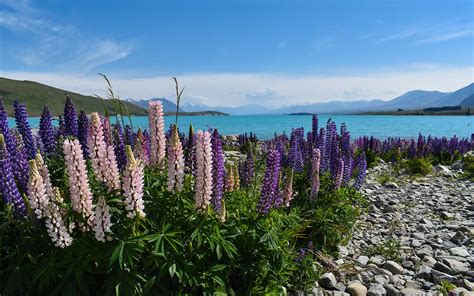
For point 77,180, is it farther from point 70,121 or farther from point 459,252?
point 459,252

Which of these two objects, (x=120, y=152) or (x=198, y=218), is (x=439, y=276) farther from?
(x=120, y=152)

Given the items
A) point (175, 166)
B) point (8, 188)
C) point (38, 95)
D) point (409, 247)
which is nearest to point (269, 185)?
point (175, 166)

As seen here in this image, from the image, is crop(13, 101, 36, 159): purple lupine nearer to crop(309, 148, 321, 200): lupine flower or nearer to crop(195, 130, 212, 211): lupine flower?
crop(195, 130, 212, 211): lupine flower

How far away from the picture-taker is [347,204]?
24.5 ft

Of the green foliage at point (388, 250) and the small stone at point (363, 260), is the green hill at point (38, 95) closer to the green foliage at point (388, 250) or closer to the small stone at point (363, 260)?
the green foliage at point (388, 250)

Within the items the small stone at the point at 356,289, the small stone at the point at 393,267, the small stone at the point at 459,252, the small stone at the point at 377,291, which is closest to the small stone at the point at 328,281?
the small stone at the point at 356,289

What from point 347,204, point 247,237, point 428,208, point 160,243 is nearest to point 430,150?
point 428,208

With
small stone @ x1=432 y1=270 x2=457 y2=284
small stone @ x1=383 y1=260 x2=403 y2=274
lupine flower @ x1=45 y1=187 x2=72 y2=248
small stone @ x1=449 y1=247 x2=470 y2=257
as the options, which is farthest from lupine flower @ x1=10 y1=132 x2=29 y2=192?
small stone @ x1=449 y1=247 x2=470 y2=257

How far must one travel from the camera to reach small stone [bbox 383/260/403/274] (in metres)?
6.50

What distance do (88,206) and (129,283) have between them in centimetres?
87

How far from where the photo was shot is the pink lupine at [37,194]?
11.8ft

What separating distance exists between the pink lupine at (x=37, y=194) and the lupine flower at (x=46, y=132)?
259 centimetres

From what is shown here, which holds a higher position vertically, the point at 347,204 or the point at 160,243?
the point at 160,243

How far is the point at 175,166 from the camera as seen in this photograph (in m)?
4.05
